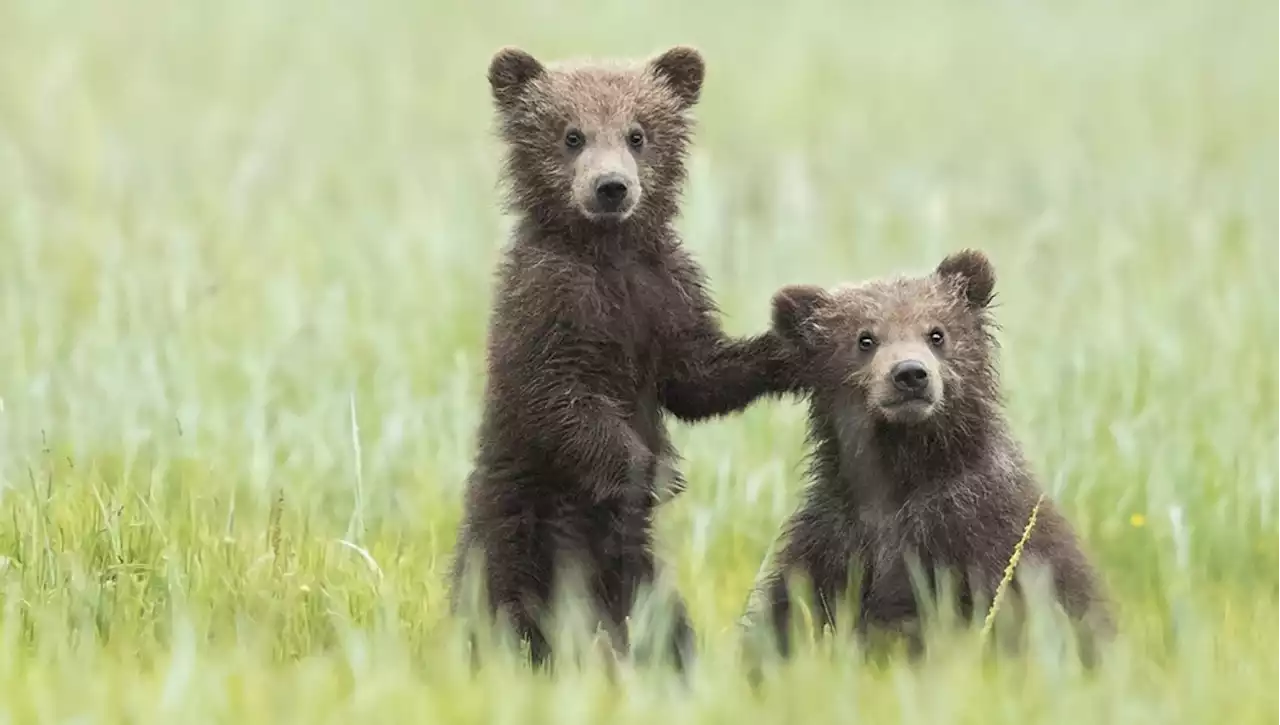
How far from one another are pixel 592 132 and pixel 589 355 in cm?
69

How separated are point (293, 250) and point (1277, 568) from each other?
18.2 ft

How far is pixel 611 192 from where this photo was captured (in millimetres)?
5363

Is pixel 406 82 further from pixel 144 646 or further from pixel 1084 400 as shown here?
pixel 144 646

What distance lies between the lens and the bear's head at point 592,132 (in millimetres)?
5496

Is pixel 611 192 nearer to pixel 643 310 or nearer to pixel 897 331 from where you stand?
pixel 643 310

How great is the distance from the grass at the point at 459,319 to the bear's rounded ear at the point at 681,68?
1.39 m

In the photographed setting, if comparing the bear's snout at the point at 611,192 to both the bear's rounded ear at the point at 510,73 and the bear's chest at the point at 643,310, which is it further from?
the bear's rounded ear at the point at 510,73

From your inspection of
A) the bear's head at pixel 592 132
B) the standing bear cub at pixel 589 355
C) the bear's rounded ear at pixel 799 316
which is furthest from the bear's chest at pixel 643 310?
the bear's rounded ear at pixel 799 316

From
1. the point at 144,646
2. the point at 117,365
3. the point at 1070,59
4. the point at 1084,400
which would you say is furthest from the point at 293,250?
the point at 1070,59

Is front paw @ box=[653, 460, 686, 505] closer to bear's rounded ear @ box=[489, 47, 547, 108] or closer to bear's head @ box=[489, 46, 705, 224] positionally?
bear's head @ box=[489, 46, 705, 224]

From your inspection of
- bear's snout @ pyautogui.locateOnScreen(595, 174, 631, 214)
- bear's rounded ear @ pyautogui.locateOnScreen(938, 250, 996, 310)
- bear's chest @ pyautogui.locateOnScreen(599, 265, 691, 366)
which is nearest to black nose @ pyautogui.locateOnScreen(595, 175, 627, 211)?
bear's snout @ pyautogui.locateOnScreen(595, 174, 631, 214)

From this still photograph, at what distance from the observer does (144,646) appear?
491cm

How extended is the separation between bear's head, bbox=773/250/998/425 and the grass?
731 millimetres

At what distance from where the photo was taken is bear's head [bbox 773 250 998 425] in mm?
5500
